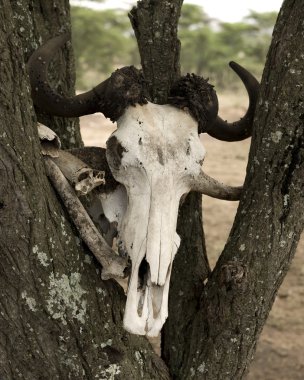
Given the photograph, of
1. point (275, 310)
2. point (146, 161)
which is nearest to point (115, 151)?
point (146, 161)

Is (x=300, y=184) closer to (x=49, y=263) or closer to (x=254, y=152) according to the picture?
(x=254, y=152)

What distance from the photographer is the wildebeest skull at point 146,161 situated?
85.4 inches

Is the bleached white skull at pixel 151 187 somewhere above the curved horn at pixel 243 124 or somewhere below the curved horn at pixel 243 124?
below

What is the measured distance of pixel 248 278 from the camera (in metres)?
2.50

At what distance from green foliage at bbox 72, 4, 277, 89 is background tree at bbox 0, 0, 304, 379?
59.6 ft

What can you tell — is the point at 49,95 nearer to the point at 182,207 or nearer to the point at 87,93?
the point at 87,93

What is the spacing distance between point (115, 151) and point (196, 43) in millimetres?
22502

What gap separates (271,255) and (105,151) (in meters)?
0.83

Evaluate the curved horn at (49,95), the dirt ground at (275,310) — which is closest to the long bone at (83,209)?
the curved horn at (49,95)

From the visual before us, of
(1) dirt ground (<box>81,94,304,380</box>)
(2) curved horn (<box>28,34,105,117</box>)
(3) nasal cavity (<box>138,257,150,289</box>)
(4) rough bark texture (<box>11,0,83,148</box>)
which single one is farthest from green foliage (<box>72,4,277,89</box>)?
(3) nasal cavity (<box>138,257,150,289</box>)

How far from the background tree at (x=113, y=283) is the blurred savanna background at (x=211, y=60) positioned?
160 inches

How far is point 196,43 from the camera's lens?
78.8ft

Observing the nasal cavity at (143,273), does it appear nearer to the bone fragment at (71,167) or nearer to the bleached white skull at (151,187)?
the bleached white skull at (151,187)

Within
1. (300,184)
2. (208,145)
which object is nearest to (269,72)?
(300,184)
